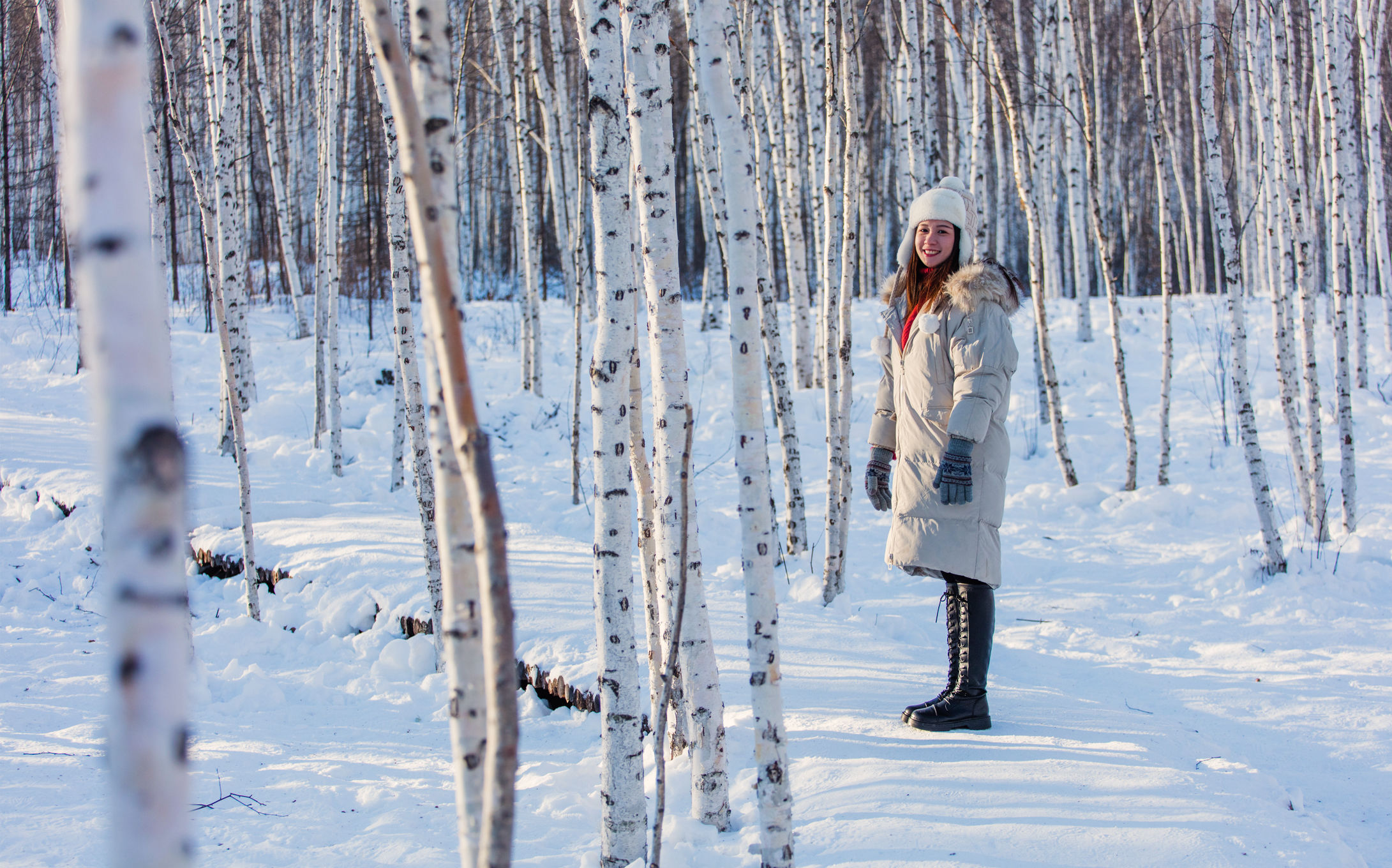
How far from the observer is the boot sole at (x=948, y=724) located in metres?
2.42

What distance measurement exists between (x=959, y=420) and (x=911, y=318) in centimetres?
52

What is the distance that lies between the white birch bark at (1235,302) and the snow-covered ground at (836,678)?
295mm

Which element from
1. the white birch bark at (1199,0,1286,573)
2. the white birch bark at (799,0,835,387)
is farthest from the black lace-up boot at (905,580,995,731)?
the white birch bark at (1199,0,1286,573)

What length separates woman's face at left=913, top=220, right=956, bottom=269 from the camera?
2693 millimetres

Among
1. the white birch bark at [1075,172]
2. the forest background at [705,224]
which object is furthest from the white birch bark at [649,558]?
the white birch bark at [1075,172]

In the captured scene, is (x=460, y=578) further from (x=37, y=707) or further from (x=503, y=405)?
(x=503, y=405)

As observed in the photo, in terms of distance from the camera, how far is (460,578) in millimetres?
971

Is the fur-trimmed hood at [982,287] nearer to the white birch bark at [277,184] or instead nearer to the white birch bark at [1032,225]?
the white birch bark at [1032,225]

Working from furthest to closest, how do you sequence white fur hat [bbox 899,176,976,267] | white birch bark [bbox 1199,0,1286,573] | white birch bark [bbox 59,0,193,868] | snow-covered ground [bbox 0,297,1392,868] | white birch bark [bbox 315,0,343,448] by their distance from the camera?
white birch bark [bbox 315,0,343,448], white birch bark [bbox 1199,0,1286,573], white fur hat [bbox 899,176,976,267], snow-covered ground [bbox 0,297,1392,868], white birch bark [bbox 59,0,193,868]

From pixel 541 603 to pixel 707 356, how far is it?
6212 millimetres

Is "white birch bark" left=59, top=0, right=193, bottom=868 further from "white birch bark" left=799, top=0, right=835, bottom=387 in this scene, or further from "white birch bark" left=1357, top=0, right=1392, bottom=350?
"white birch bark" left=1357, top=0, right=1392, bottom=350

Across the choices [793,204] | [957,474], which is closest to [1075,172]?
[793,204]

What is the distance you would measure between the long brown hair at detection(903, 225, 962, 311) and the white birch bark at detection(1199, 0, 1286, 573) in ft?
6.84

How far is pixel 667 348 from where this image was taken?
1907 mm
